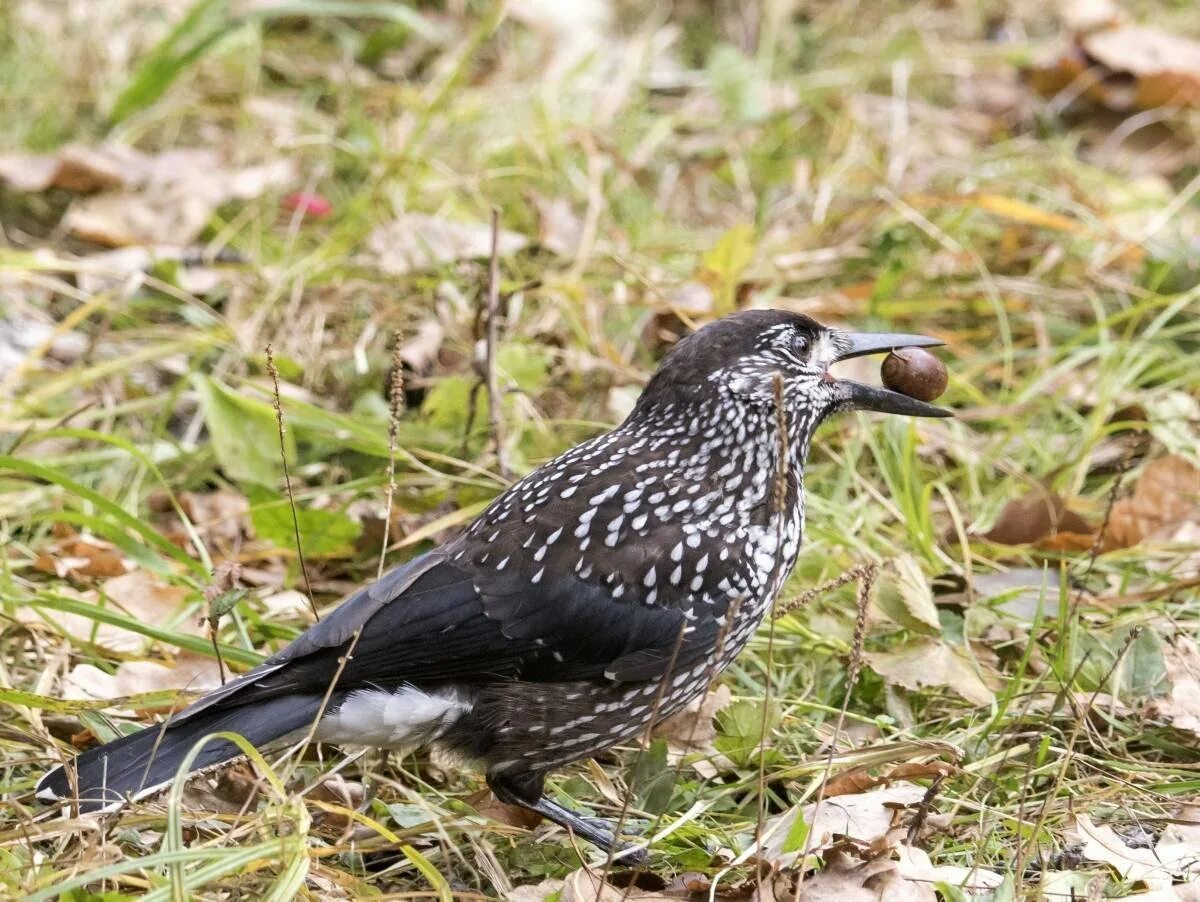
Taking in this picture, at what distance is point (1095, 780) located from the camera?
348cm

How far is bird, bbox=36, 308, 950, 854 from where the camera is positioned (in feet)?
10.7

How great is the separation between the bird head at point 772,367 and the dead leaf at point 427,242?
2.00m

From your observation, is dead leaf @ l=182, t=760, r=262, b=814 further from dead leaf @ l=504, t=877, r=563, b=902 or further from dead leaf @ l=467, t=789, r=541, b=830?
dead leaf @ l=504, t=877, r=563, b=902

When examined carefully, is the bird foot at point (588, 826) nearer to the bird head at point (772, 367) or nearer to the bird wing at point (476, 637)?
the bird wing at point (476, 637)

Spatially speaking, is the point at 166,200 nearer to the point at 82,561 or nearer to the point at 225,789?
the point at 82,561

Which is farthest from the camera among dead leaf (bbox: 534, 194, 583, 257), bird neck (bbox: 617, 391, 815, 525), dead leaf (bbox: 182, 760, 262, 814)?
dead leaf (bbox: 534, 194, 583, 257)

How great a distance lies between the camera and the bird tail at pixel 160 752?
3072mm

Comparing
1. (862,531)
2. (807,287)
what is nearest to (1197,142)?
(807,287)

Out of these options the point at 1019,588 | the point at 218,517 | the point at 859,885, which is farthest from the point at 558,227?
the point at 859,885

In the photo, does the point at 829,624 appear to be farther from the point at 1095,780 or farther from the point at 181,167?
the point at 181,167

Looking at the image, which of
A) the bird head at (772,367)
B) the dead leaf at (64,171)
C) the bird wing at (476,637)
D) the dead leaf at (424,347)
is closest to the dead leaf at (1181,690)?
the bird head at (772,367)

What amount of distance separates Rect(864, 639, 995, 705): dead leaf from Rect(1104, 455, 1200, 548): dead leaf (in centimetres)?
92

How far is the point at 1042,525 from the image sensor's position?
4465 mm

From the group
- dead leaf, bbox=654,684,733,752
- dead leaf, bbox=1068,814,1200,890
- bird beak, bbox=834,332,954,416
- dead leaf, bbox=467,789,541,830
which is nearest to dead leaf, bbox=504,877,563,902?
dead leaf, bbox=467,789,541,830
